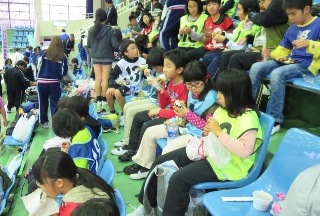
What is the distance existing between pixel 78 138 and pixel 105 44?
2.84 metres

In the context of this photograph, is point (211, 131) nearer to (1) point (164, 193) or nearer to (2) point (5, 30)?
(1) point (164, 193)

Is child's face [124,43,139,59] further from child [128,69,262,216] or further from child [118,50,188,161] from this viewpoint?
child [128,69,262,216]

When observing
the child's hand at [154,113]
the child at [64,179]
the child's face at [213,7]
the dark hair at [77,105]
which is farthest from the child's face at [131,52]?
the child at [64,179]

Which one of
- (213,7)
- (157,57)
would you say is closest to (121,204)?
(157,57)

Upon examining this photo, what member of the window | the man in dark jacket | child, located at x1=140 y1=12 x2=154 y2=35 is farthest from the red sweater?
the window

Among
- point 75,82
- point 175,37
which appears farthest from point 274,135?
point 75,82

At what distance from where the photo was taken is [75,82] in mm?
5906

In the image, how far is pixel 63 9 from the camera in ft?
63.2

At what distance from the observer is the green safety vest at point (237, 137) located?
6.02 ft

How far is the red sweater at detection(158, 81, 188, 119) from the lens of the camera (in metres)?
2.80

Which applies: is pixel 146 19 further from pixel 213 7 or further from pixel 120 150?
pixel 120 150

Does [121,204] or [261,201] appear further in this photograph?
[261,201]

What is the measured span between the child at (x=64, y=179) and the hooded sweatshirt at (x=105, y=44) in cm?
328

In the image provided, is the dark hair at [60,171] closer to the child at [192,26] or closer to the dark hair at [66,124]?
the dark hair at [66,124]
